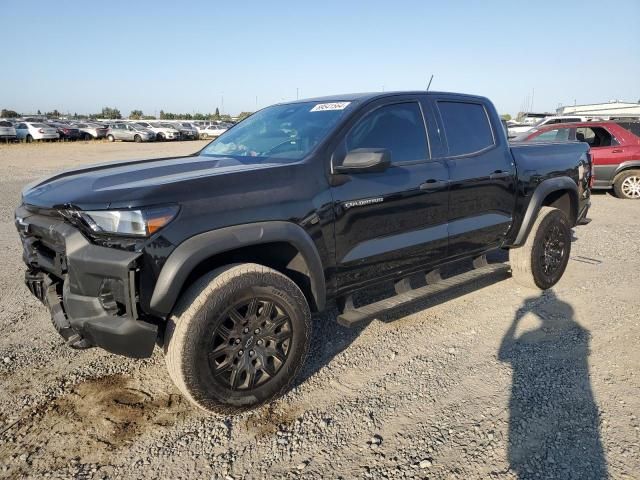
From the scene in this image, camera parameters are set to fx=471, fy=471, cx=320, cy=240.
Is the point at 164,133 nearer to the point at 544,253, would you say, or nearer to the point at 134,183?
the point at 544,253

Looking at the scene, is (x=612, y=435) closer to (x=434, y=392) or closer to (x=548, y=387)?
(x=548, y=387)

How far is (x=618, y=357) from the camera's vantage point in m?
3.43

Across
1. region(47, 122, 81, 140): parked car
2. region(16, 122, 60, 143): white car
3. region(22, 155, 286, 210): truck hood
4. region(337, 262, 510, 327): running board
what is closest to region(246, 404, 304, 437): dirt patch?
region(337, 262, 510, 327): running board

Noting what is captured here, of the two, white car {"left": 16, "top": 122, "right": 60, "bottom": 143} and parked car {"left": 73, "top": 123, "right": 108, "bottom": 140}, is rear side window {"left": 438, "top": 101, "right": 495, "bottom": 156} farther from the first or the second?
parked car {"left": 73, "top": 123, "right": 108, "bottom": 140}

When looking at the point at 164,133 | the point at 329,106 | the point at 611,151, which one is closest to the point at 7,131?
the point at 164,133

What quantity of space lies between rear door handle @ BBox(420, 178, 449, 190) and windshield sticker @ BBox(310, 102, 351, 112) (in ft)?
2.66

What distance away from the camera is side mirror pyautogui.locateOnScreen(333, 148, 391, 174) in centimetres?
294

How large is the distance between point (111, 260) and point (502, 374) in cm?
257

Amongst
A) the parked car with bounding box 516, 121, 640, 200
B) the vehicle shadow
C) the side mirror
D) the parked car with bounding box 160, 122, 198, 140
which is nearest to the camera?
the vehicle shadow

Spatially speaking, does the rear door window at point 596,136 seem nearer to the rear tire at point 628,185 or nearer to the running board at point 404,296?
the rear tire at point 628,185

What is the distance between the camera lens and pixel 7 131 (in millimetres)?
30469

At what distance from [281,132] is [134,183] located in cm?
128

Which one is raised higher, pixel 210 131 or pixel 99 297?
pixel 210 131

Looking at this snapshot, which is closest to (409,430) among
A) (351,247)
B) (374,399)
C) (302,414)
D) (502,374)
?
(374,399)
